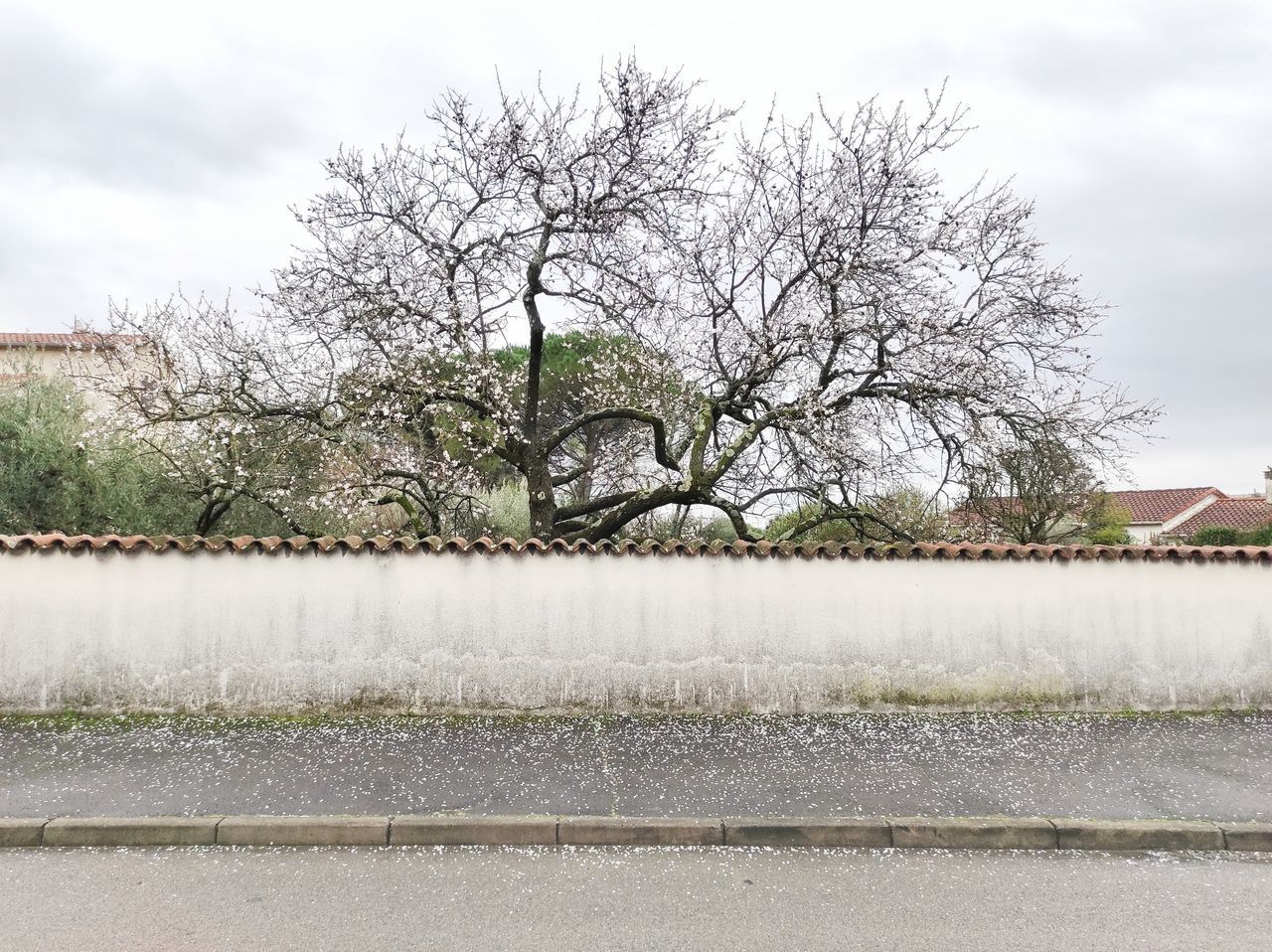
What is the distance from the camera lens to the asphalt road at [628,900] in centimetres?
338

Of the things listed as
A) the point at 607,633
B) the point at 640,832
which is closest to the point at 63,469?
the point at 607,633

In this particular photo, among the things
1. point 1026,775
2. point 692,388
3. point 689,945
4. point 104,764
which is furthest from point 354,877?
point 692,388

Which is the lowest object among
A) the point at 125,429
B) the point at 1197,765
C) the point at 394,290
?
the point at 1197,765

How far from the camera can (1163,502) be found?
41375 millimetres

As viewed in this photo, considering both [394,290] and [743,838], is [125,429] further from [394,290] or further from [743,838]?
[743,838]

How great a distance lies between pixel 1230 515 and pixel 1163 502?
493 cm

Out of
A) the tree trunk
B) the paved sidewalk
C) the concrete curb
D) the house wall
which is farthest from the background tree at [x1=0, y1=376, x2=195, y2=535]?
the house wall

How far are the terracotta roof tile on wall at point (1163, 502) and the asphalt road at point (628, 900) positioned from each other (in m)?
41.8

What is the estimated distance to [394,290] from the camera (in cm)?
975

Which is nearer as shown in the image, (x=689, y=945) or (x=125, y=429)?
(x=689, y=945)

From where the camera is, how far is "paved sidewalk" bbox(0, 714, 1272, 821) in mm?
4781

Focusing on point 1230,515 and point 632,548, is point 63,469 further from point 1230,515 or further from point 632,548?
point 1230,515

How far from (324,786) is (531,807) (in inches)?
60.0

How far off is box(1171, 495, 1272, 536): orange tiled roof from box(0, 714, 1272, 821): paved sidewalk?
36133 mm
